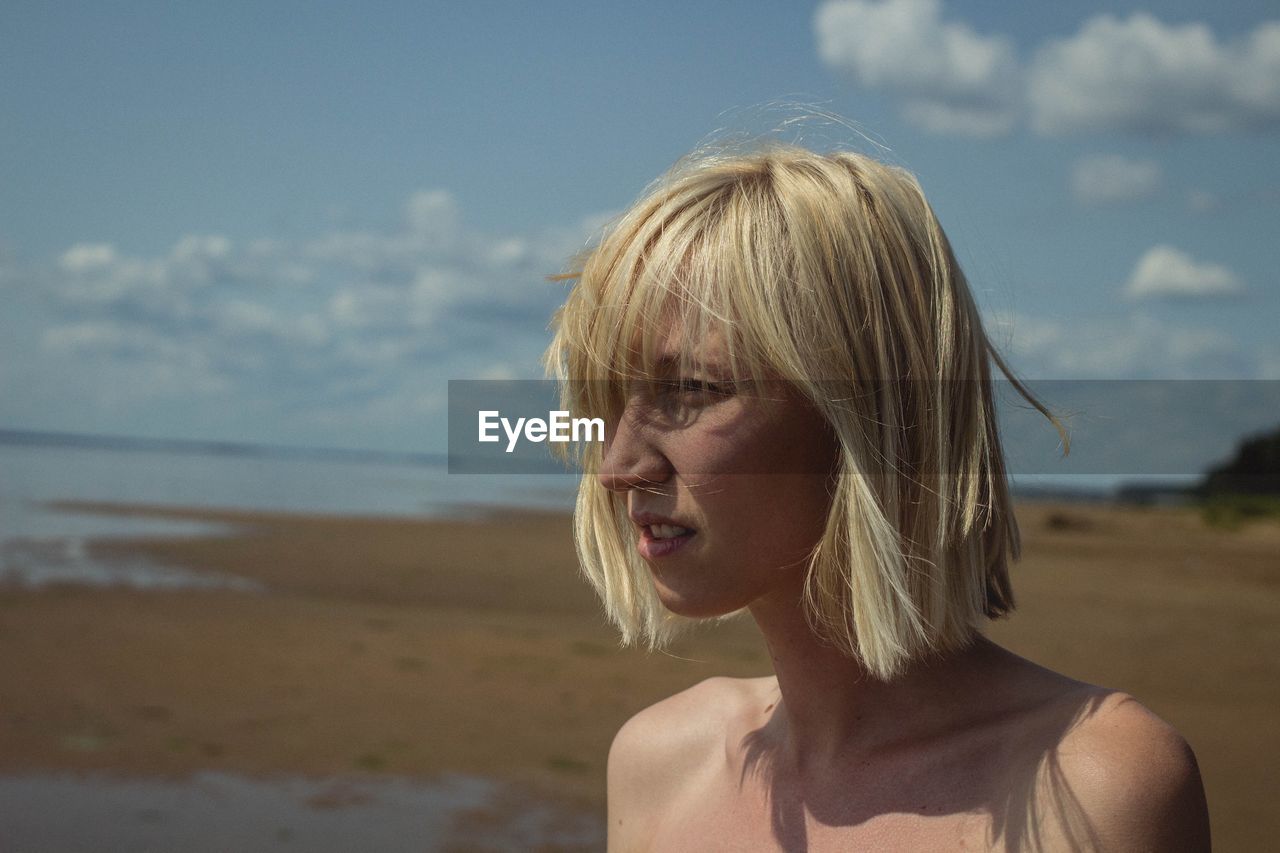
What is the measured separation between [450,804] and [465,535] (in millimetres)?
17022

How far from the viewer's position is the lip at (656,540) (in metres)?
1.69

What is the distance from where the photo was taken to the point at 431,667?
10.5 m

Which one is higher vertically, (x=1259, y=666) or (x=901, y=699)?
(x=901, y=699)

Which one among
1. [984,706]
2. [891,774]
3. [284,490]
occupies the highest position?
[984,706]

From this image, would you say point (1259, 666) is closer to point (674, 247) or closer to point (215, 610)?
point (215, 610)

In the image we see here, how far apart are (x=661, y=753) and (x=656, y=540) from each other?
672 mm

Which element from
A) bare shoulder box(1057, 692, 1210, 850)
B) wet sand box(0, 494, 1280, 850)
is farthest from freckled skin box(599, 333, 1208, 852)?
wet sand box(0, 494, 1280, 850)

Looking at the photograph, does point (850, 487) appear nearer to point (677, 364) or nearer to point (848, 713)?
point (677, 364)

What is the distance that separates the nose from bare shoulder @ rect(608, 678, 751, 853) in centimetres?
58

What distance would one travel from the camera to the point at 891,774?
1.74 m

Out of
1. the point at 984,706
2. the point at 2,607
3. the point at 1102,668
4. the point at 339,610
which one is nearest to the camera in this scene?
the point at 984,706

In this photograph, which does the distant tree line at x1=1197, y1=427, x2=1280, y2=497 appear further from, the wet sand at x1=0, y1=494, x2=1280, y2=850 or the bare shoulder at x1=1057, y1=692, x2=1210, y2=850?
the bare shoulder at x1=1057, y1=692, x2=1210, y2=850

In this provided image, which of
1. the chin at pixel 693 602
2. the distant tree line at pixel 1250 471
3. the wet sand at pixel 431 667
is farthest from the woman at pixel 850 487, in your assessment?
the distant tree line at pixel 1250 471

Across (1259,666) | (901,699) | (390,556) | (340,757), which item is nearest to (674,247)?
(901,699)
